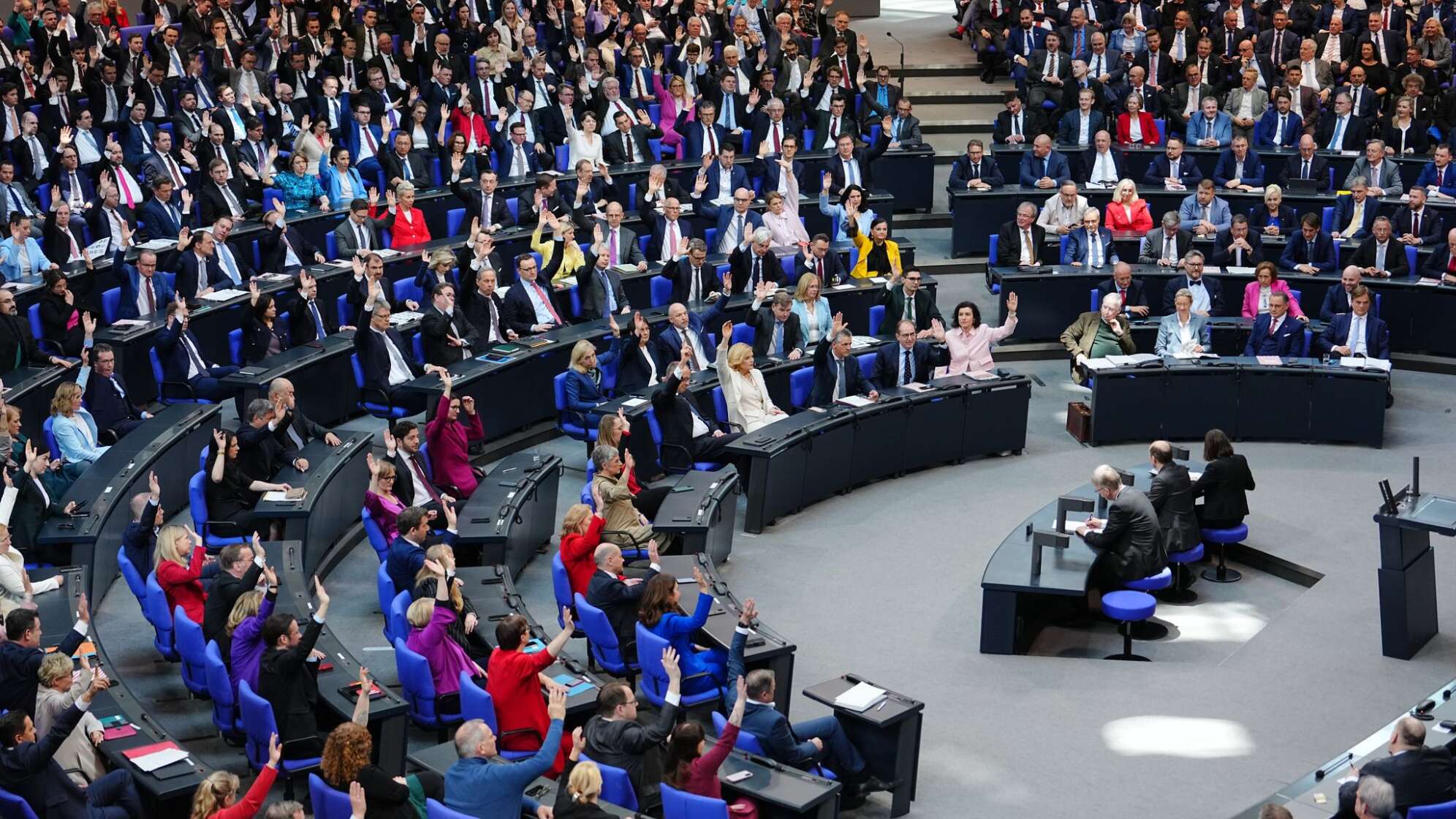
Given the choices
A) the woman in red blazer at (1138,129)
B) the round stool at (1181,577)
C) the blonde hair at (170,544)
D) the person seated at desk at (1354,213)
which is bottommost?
the round stool at (1181,577)

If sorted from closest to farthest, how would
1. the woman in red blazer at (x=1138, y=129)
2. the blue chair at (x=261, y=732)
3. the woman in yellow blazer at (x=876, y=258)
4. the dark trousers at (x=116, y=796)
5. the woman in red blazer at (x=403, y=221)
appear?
the dark trousers at (x=116, y=796), the blue chair at (x=261, y=732), the woman in red blazer at (x=403, y=221), the woman in yellow blazer at (x=876, y=258), the woman in red blazer at (x=1138, y=129)

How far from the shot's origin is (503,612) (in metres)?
9.90

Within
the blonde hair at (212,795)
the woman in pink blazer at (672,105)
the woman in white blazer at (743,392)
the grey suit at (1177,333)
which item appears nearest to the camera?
the blonde hair at (212,795)

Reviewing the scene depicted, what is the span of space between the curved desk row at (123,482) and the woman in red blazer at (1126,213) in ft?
32.3

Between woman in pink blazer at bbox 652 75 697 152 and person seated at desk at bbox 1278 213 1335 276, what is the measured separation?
7097 millimetres

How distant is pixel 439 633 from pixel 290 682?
34.5 inches

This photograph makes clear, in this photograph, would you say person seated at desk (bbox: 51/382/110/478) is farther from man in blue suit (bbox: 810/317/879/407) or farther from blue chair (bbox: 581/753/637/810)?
man in blue suit (bbox: 810/317/879/407)

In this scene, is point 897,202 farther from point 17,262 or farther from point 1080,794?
point 1080,794

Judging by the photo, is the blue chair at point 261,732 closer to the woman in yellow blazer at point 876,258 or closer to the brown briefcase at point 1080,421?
the brown briefcase at point 1080,421

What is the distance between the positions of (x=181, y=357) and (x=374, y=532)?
3638 mm

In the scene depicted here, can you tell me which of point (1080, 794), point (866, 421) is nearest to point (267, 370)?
point (866, 421)

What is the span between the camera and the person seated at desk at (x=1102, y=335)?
15.2 meters

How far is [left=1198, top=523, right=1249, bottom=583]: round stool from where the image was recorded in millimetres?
12211

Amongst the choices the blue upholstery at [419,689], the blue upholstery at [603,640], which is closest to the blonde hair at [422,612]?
the blue upholstery at [419,689]
